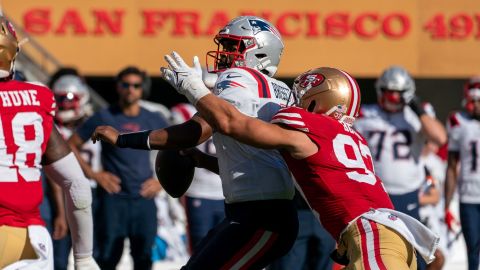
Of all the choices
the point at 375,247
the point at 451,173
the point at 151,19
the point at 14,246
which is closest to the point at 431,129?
the point at 451,173

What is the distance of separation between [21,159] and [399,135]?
4.53 meters

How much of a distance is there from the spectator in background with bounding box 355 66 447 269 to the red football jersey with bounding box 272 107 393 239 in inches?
151

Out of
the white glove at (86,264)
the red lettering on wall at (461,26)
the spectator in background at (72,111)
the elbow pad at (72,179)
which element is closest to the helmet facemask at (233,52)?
the elbow pad at (72,179)

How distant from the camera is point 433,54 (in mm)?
18906

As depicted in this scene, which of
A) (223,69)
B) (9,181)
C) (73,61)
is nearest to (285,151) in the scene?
(223,69)

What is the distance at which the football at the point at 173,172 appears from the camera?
5355 millimetres

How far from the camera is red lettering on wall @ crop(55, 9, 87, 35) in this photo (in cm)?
1836

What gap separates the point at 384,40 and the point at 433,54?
0.86m

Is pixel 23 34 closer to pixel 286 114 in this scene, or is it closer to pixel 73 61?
pixel 73 61

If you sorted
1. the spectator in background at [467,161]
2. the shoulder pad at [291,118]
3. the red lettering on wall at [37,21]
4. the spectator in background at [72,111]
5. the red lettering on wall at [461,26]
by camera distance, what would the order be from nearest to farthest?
1. the shoulder pad at [291,118]
2. the spectator in background at [467,161]
3. the spectator in background at [72,111]
4. the red lettering on wall at [37,21]
5. the red lettering on wall at [461,26]

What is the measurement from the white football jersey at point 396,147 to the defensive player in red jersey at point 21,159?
419cm

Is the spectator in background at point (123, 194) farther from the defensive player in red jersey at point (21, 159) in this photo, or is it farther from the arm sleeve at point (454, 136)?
the defensive player in red jersey at point (21, 159)

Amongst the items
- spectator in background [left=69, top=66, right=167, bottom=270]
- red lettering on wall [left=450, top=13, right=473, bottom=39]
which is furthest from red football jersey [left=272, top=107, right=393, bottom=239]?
red lettering on wall [left=450, top=13, right=473, bottom=39]

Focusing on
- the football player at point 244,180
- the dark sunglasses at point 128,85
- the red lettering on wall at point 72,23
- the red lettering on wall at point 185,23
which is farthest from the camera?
the red lettering on wall at point 185,23
